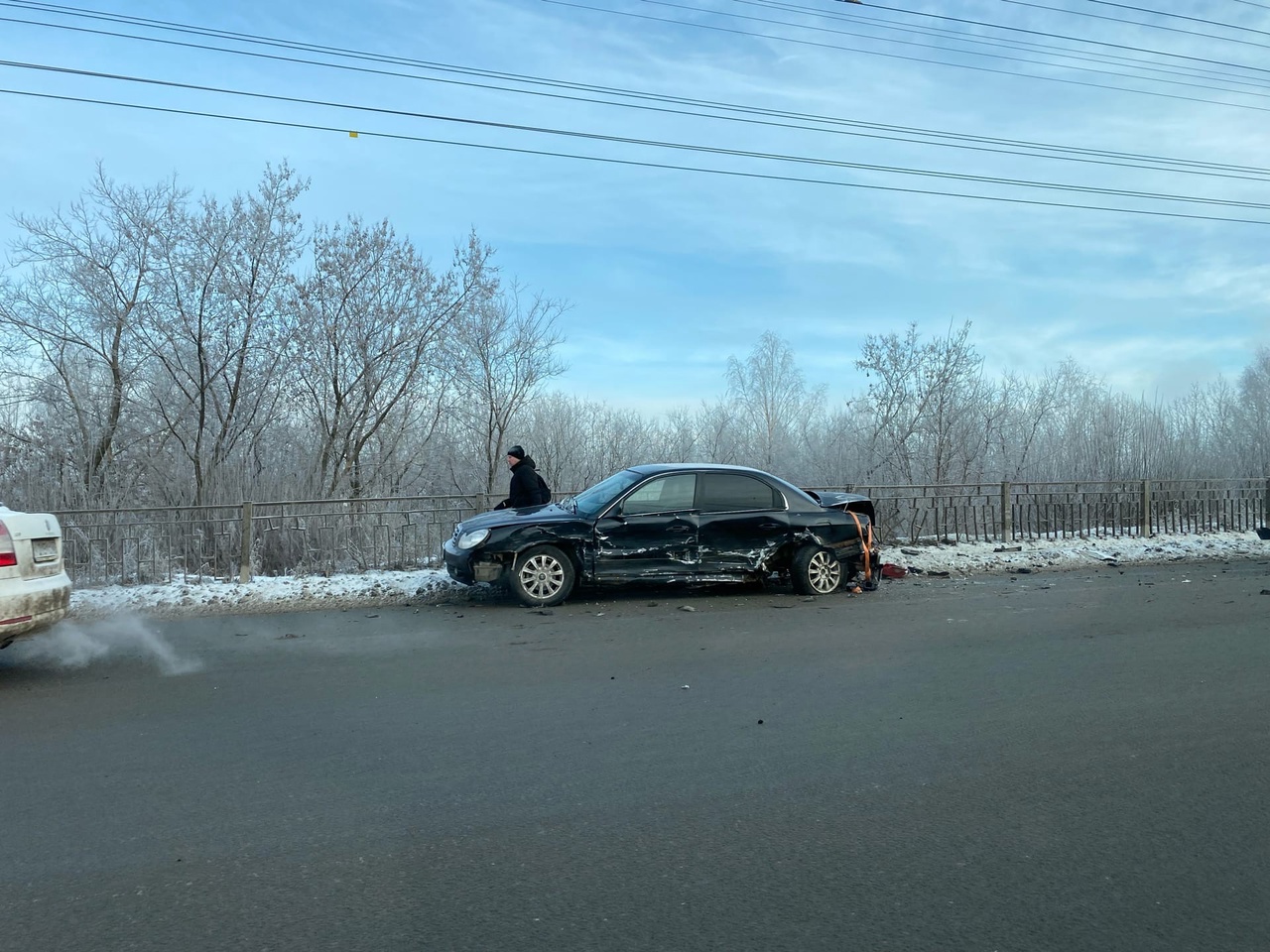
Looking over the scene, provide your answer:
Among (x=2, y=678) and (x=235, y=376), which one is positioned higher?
(x=235, y=376)

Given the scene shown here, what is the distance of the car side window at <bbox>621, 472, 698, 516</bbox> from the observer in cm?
1082

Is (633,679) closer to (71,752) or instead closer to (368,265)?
(71,752)

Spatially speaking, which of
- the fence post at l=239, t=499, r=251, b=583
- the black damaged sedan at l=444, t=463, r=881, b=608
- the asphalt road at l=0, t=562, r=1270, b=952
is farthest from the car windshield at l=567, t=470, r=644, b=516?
the fence post at l=239, t=499, r=251, b=583

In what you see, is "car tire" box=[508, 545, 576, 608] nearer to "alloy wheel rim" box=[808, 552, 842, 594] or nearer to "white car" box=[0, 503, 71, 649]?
"alloy wheel rim" box=[808, 552, 842, 594]

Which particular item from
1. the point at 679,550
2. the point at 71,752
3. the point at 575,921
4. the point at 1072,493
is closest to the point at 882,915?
the point at 575,921

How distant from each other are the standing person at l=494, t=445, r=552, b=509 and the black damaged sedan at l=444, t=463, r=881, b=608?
70 centimetres

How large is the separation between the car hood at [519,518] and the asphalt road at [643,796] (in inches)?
88.0

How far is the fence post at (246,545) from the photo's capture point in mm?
12086

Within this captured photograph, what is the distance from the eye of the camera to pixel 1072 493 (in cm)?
1808

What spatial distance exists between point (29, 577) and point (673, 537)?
6296mm

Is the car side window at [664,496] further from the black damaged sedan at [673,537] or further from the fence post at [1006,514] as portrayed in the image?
the fence post at [1006,514]

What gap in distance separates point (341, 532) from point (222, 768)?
871 cm

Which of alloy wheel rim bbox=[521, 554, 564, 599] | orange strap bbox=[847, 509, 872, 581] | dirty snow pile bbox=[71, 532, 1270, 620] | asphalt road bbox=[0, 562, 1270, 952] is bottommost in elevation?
asphalt road bbox=[0, 562, 1270, 952]

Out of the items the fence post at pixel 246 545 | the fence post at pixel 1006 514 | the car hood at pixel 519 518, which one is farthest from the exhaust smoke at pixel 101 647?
the fence post at pixel 1006 514
